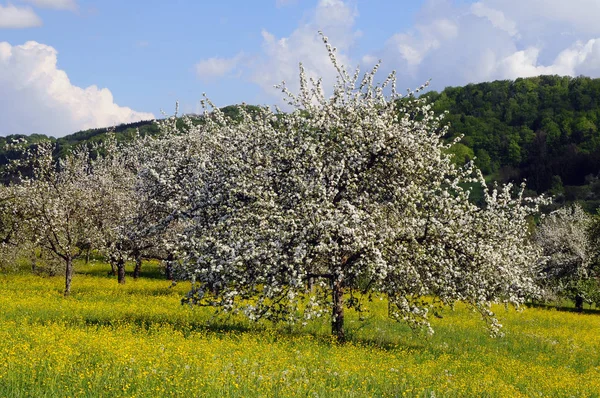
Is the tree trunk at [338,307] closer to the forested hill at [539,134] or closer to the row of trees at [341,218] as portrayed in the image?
the row of trees at [341,218]

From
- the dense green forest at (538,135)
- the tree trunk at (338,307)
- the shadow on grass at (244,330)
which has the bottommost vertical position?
the shadow on grass at (244,330)

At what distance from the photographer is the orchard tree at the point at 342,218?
1669 centimetres

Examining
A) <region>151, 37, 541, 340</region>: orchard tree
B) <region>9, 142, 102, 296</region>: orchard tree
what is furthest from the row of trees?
<region>9, 142, 102, 296</region>: orchard tree

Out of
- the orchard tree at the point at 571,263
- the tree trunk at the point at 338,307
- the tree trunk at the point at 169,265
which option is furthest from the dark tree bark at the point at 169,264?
the orchard tree at the point at 571,263

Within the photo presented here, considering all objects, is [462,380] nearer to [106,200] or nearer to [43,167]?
[43,167]

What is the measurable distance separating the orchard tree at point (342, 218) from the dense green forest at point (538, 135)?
125981 millimetres

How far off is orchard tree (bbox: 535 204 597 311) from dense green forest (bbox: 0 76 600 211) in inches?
3318

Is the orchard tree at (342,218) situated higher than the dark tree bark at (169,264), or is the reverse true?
the orchard tree at (342,218)

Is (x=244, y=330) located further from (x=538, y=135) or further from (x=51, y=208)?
(x=538, y=135)

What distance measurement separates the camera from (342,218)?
1623 centimetres

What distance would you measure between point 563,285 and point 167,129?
124ft

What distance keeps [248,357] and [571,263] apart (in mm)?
47327

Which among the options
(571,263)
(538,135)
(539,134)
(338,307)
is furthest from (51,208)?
(539,134)

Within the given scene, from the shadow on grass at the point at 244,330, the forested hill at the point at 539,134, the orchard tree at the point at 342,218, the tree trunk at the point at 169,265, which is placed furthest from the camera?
the forested hill at the point at 539,134
